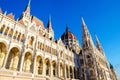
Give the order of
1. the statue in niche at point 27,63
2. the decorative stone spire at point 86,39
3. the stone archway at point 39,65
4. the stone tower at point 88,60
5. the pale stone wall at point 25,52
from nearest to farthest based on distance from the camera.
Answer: the pale stone wall at point 25,52, the statue in niche at point 27,63, the stone archway at point 39,65, the stone tower at point 88,60, the decorative stone spire at point 86,39

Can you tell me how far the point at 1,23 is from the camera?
901 inches

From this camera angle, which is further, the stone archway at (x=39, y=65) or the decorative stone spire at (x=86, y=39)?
the decorative stone spire at (x=86, y=39)

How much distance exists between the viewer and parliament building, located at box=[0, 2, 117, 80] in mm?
22031

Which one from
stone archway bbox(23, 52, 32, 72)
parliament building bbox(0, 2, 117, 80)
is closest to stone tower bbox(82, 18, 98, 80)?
parliament building bbox(0, 2, 117, 80)

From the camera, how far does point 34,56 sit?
2638 cm

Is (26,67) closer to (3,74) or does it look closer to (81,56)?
(3,74)

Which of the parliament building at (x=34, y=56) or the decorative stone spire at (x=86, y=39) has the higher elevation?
the decorative stone spire at (x=86, y=39)

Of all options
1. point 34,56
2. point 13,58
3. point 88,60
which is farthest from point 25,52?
point 88,60

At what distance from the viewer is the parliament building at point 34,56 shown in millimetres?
22031

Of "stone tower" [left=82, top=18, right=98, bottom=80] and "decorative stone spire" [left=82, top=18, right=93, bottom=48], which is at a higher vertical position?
"decorative stone spire" [left=82, top=18, right=93, bottom=48]

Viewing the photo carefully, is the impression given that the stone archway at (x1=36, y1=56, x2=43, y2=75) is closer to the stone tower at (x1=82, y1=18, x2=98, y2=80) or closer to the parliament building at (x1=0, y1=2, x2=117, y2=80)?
the parliament building at (x1=0, y1=2, x2=117, y2=80)

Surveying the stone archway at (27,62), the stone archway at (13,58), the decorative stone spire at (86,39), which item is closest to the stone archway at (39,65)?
the stone archway at (27,62)

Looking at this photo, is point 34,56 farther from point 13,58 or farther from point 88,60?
point 88,60

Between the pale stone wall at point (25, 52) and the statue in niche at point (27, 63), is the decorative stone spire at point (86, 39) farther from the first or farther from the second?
the statue in niche at point (27, 63)
